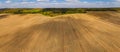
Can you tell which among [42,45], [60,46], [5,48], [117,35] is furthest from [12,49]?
[117,35]

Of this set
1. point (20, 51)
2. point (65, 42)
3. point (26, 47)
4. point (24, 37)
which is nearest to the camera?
point (20, 51)

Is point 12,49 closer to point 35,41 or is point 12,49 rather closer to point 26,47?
point 26,47

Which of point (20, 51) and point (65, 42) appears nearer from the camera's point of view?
point (20, 51)

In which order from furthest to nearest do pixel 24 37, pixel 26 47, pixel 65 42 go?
pixel 24 37
pixel 65 42
pixel 26 47

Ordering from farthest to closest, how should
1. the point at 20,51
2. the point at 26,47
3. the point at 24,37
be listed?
the point at 24,37, the point at 26,47, the point at 20,51

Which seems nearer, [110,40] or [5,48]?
[5,48]

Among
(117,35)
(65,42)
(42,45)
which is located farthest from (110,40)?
(42,45)

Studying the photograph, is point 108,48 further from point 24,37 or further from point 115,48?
point 24,37
